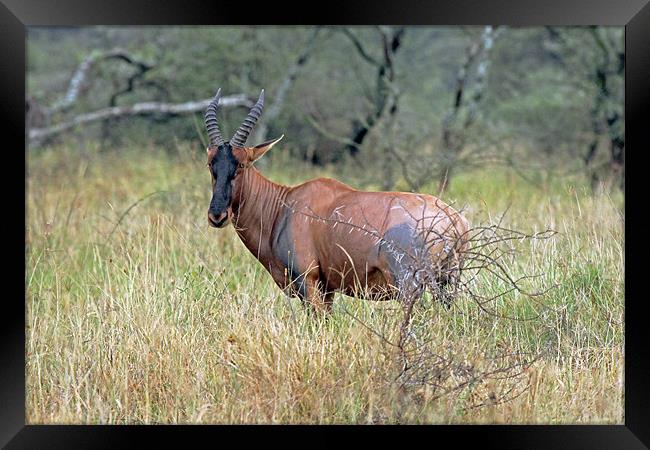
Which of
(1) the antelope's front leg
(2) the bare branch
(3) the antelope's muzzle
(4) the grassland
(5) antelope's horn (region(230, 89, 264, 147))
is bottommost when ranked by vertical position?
(4) the grassland

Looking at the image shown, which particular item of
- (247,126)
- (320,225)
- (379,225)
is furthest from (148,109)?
(379,225)

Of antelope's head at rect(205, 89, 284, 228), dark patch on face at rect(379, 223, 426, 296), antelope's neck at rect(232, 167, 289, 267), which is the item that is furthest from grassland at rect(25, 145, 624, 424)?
antelope's head at rect(205, 89, 284, 228)

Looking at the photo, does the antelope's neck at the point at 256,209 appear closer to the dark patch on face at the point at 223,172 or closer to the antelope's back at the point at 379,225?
the dark patch on face at the point at 223,172

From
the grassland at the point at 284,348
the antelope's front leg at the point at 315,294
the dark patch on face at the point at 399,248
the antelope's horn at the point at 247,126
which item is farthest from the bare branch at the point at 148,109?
the dark patch on face at the point at 399,248

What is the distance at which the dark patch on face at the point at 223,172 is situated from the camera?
7.57m

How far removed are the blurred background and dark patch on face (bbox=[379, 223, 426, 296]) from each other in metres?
4.90

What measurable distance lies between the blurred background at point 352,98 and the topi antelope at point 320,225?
4348mm

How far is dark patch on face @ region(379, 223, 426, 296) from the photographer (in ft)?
22.2

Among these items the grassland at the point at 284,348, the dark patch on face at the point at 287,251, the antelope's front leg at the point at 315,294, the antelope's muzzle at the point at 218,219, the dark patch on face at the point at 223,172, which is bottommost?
the grassland at the point at 284,348

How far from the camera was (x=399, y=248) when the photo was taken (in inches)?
270

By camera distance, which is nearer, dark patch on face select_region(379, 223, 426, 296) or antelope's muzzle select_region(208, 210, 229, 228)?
dark patch on face select_region(379, 223, 426, 296)

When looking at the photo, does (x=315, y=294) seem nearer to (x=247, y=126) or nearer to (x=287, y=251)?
(x=287, y=251)

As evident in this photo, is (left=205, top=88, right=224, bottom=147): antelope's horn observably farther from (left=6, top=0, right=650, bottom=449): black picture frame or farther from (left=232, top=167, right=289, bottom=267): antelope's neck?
(left=6, top=0, right=650, bottom=449): black picture frame

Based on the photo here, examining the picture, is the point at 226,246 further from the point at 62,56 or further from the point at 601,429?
the point at 62,56
